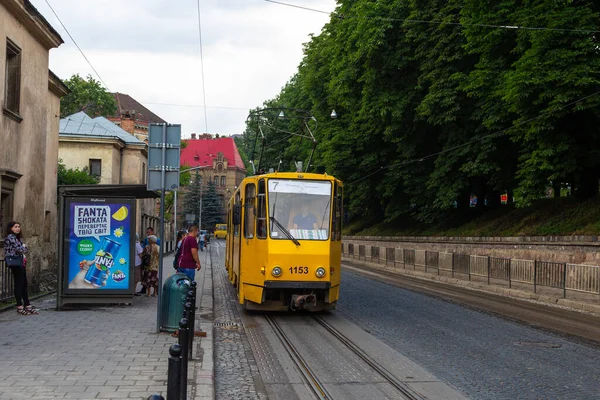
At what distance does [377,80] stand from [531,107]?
1245cm

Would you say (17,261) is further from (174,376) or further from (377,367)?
(174,376)

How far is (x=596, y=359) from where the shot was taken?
1018 centimetres

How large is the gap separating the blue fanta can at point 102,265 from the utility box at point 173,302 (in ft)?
13.0

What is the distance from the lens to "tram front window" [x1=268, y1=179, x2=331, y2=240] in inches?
568

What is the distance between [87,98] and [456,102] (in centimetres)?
5882

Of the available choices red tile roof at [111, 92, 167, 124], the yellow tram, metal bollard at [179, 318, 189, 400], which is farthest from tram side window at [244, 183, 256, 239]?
red tile roof at [111, 92, 167, 124]

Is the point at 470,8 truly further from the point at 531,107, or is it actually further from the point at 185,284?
the point at 185,284

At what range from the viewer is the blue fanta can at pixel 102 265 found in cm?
1460

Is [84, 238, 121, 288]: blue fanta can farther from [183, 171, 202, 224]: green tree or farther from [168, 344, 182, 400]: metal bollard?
[183, 171, 202, 224]: green tree

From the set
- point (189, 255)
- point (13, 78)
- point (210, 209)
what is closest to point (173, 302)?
point (189, 255)

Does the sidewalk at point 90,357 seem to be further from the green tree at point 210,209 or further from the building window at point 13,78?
the green tree at point 210,209

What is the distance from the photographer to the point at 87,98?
260 ft

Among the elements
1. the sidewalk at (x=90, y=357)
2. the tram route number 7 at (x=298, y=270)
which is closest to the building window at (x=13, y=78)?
the sidewalk at (x=90, y=357)

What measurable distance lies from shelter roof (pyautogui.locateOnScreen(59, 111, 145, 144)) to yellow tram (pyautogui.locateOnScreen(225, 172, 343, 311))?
1249 inches
